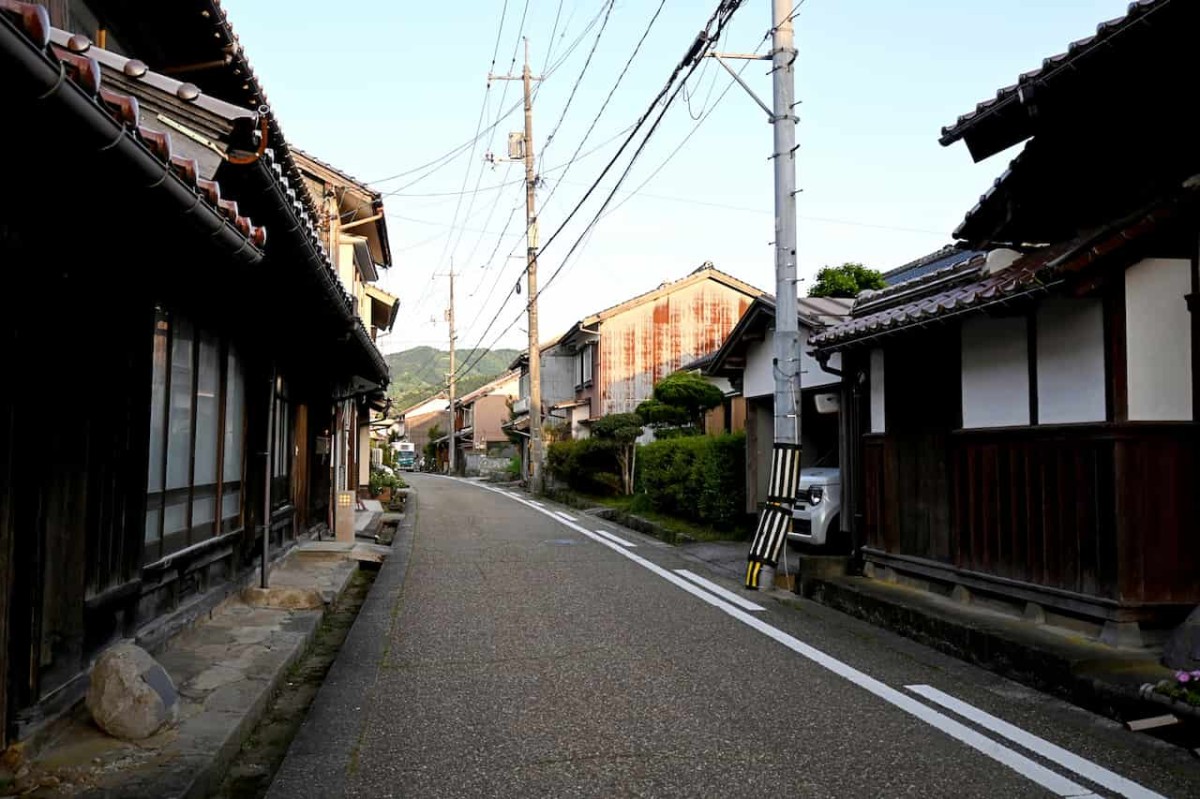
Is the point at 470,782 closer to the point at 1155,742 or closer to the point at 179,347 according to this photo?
the point at 1155,742

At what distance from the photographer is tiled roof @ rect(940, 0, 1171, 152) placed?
19.6ft

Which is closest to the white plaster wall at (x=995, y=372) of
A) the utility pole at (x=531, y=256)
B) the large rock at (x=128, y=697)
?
the large rock at (x=128, y=697)

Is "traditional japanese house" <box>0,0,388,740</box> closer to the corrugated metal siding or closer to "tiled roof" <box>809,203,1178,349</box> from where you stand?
"tiled roof" <box>809,203,1178,349</box>

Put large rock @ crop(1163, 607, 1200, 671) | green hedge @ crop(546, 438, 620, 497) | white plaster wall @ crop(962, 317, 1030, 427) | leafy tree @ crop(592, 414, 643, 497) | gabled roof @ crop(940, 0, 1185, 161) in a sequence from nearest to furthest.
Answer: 1. large rock @ crop(1163, 607, 1200, 671)
2. gabled roof @ crop(940, 0, 1185, 161)
3. white plaster wall @ crop(962, 317, 1030, 427)
4. leafy tree @ crop(592, 414, 643, 497)
5. green hedge @ crop(546, 438, 620, 497)

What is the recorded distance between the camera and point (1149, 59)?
6539 mm

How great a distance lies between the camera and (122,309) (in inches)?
224

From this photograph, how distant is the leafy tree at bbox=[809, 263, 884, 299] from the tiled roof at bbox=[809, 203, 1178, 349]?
27.1 feet

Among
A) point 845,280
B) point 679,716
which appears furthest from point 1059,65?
point 845,280

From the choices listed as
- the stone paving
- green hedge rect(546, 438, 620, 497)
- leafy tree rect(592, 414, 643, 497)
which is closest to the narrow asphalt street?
the stone paving

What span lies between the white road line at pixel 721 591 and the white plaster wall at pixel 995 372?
2.99 m

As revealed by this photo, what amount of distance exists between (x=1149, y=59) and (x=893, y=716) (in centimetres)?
508

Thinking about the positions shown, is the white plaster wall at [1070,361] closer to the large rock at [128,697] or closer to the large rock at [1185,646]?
the large rock at [1185,646]

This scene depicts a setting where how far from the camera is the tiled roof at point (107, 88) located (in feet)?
8.24

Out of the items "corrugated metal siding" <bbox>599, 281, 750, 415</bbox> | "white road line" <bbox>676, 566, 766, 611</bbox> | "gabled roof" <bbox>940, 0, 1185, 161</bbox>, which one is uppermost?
"corrugated metal siding" <bbox>599, 281, 750, 415</bbox>
